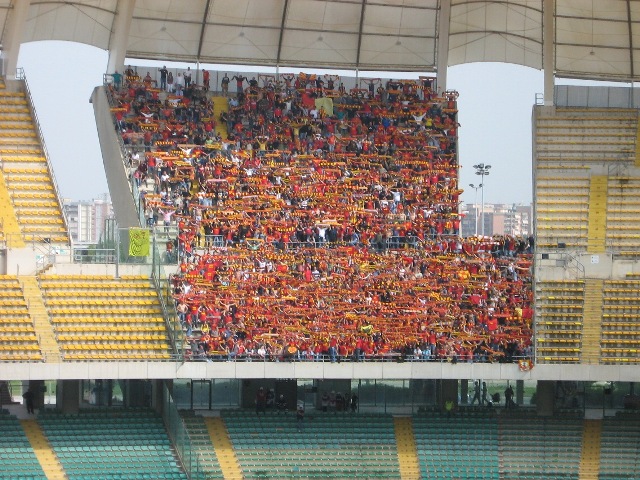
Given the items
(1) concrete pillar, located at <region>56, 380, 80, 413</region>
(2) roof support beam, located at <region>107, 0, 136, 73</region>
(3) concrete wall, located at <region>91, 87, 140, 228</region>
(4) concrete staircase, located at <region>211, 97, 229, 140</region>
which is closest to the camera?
(1) concrete pillar, located at <region>56, 380, 80, 413</region>

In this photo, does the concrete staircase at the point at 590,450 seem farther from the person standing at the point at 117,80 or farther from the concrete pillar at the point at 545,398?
the person standing at the point at 117,80

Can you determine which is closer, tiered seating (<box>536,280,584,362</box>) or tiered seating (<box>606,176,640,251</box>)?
tiered seating (<box>536,280,584,362</box>)

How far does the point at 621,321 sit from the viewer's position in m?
41.3

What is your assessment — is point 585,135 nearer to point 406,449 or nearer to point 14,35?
point 406,449

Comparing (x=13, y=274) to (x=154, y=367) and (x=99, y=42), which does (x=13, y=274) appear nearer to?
(x=154, y=367)

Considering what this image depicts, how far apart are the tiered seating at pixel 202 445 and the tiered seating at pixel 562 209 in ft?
40.8

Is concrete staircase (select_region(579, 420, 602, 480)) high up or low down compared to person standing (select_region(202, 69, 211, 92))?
down

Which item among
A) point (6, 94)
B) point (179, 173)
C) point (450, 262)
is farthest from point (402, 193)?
point (6, 94)

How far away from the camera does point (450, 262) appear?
43125 millimetres

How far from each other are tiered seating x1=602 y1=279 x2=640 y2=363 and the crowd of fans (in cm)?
244

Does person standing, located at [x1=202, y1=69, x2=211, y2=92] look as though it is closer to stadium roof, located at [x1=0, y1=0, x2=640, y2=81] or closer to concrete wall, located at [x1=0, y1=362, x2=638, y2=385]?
stadium roof, located at [x1=0, y1=0, x2=640, y2=81]

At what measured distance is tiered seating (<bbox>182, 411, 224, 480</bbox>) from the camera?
38875 millimetres

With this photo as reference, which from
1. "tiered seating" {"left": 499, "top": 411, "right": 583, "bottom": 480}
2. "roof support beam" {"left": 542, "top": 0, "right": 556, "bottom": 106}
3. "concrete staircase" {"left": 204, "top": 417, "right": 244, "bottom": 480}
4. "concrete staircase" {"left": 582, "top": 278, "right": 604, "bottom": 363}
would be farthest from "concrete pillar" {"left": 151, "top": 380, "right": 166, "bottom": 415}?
"roof support beam" {"left": 542, "top": 0, "right": 556, "bottom": 106}

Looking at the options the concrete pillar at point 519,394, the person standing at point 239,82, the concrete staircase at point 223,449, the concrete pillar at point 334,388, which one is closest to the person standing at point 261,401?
the concrete staircase at point 223,449
